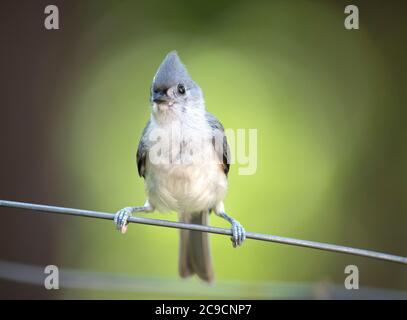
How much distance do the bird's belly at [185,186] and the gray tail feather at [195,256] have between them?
0.19 meters

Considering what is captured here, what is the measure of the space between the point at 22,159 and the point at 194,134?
1456mm

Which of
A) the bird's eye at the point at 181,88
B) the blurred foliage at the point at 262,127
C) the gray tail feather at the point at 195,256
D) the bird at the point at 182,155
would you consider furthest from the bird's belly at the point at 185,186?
the blurred foliage at the point at 262,127

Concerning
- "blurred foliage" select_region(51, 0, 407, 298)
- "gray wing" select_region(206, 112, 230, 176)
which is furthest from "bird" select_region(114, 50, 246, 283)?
"blurred foliage" select_region(51, 0, 407, 298)

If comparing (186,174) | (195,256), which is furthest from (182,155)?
(195,256)

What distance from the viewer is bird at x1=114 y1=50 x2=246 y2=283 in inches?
78.9

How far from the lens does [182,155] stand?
2.08 meters

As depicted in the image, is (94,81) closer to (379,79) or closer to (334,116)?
(334,116)

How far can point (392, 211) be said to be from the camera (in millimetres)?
3314

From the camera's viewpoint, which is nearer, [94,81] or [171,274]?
[171,274]

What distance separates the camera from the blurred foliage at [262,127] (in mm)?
3115

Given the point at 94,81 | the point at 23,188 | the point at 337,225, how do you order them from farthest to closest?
1. the point at 94,81
2. the point at 337,225
3. the point at 23,188

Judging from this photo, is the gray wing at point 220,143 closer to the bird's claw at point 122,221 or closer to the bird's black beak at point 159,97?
the bird's black beak at point 159,97

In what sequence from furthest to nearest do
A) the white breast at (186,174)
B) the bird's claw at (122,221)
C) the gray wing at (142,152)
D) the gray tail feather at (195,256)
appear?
the gray tail feather at (195,256)
the gray wing at (142,152)
the white breast at (186,174)
the bird's claw at (122,221)

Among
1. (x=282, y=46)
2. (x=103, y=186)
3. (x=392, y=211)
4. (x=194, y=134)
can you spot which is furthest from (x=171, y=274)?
(x=282, y=46)
